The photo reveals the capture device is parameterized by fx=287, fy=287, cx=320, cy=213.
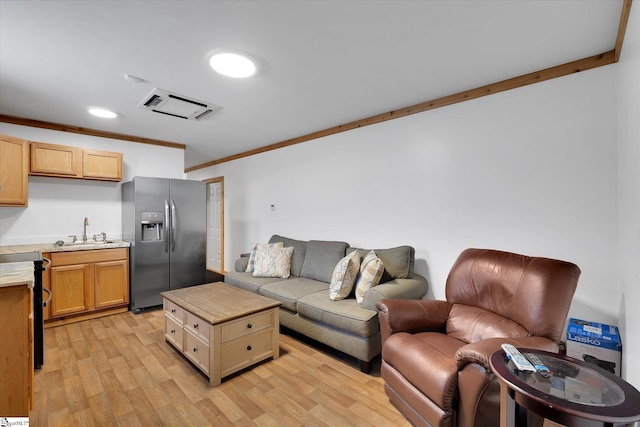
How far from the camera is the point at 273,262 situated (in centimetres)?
367

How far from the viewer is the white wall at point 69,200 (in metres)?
3.50

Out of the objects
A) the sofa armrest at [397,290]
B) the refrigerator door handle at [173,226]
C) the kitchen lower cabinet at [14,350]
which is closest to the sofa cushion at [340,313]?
the sofa armrest at [397,290]

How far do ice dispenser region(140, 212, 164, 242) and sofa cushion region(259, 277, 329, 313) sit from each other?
1.82 meters

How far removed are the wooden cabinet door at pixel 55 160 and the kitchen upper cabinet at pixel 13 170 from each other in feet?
0.52

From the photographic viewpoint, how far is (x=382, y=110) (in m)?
3.20

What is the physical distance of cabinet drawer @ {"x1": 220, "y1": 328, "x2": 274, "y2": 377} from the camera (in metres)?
2.25

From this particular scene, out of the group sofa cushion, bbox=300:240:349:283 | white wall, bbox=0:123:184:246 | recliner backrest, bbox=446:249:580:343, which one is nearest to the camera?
recliner backrest, bbox=446:249:580:343

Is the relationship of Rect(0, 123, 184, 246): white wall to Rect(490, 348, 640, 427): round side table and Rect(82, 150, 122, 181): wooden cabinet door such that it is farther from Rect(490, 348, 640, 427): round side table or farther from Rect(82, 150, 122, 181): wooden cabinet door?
Rect(490, 348, 640, 427): round side table

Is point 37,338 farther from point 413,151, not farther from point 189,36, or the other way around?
point 413,151

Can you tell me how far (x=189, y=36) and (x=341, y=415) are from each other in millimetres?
2631

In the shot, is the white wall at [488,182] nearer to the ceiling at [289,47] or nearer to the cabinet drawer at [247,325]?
the ceiling at [289,47]

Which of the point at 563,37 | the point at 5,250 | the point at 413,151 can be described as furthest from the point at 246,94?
the point at 5,250

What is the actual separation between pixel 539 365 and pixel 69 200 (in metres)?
5.11

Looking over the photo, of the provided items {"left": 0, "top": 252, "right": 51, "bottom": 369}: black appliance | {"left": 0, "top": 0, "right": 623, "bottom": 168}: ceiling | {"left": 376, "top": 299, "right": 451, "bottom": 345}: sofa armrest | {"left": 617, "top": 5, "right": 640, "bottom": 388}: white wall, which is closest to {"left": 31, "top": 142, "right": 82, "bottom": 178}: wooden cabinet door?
{"left": 0, "top": 0, "right": 623, "bottom": 168}: ceiling
